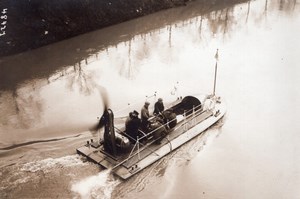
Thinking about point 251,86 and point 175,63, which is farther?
point 175,63

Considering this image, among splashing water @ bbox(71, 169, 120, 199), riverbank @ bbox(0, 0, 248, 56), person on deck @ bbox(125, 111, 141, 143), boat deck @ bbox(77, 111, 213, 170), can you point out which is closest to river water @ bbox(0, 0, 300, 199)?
splashing water @ bbox(71, 169, 120, 199)

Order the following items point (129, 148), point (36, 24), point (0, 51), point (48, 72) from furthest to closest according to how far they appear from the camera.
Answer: point (36, 24)
point (0, 51)
point (48, 72)
point (129, 148)

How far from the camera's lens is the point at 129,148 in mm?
17188

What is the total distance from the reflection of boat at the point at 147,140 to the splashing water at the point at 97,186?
0.42m

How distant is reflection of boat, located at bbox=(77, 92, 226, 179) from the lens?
16.5 m

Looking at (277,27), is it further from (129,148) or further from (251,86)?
(129,148)

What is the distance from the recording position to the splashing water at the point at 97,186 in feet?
51.1

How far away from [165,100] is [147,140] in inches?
212

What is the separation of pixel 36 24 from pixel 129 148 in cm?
1866

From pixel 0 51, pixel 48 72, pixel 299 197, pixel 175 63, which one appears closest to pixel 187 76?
pixel 175 63

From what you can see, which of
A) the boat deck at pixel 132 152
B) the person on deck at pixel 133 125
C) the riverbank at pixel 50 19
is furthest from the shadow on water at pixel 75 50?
the person on deck at pixel 133 125

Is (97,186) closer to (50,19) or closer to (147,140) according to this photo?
(147,140)

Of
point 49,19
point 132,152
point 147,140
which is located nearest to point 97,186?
point 132,152

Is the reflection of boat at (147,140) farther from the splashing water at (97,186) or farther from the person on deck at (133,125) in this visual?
the splashing water at (97,186)
